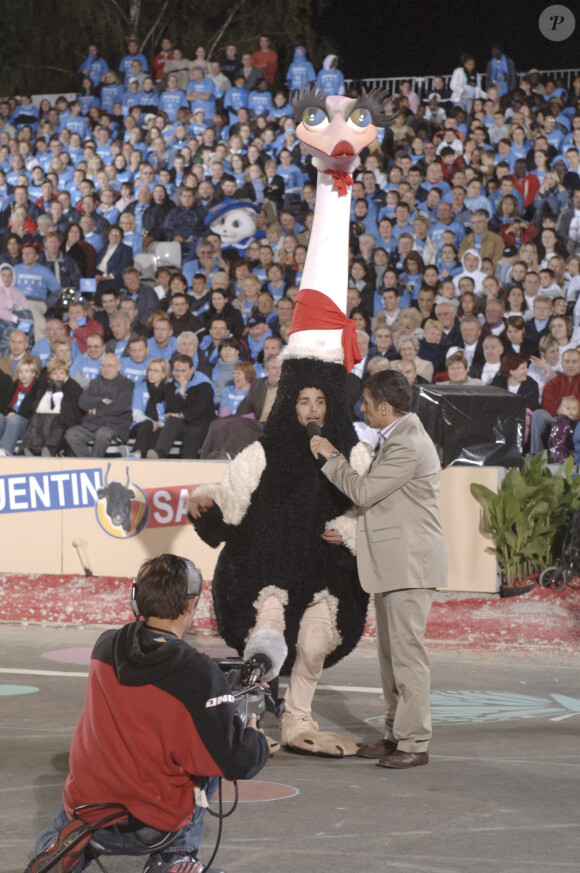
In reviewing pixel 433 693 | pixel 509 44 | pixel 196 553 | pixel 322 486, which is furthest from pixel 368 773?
pixel 509 44

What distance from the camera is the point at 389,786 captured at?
16.9 ft

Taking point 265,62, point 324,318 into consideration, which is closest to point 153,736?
point 324,318

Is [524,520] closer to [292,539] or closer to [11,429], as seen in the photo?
[292,539]

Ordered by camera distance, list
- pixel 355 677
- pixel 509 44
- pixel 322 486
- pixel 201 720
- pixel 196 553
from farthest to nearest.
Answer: pixel 509 44 → pixel 196 553 → pixel 355 677 → pixel 322 486 → pixel 201 720

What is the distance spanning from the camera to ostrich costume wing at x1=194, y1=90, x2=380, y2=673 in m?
5.82

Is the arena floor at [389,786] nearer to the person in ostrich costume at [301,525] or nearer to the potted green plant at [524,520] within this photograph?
the person in ostrich costume at [301,525]

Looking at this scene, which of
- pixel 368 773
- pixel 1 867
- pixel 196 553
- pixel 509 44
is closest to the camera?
pixel 1 867

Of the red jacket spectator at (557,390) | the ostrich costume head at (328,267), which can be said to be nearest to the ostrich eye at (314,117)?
the ostrich costume head at (328,267)

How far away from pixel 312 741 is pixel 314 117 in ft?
10.2

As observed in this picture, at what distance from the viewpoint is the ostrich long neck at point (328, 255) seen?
19.8 ft

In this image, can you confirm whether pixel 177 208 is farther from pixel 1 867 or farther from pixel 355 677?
pixel 1 867

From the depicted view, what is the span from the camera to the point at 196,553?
33.1 feet

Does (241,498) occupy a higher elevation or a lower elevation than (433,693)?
higher

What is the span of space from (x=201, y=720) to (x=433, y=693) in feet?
13.7
